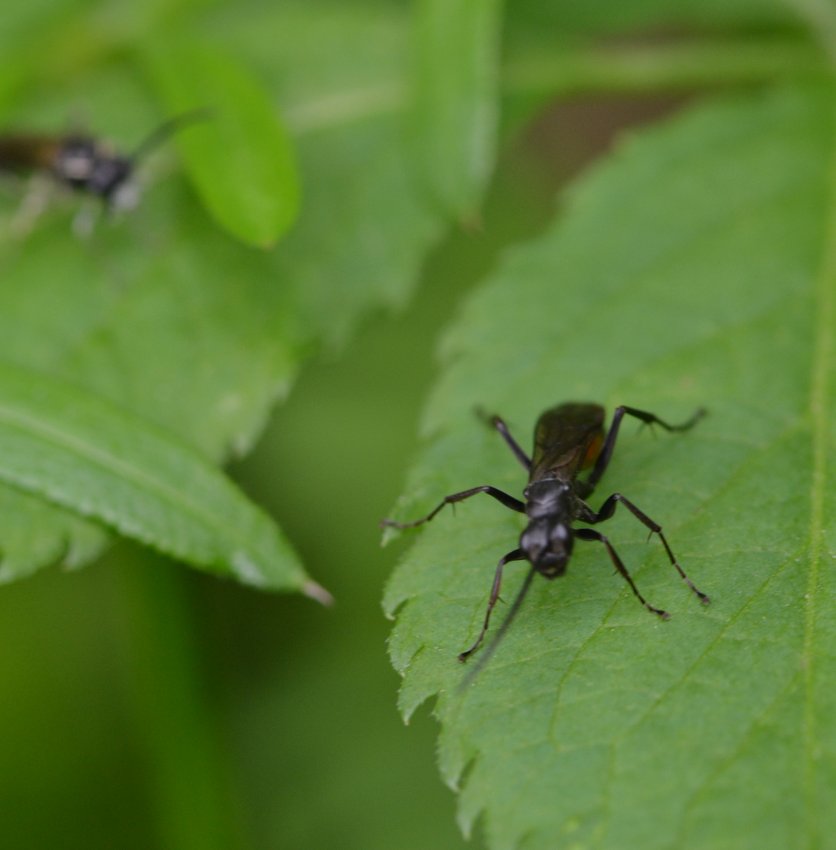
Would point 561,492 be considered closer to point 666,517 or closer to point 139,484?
point 666,517

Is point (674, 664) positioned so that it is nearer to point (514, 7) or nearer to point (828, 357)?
point (828, 357)

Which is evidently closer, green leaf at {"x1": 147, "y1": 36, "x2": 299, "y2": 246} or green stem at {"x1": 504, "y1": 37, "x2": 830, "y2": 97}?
green leaf at {"x1": 147, "y1": 36, "x2": 299, "y2": 246}

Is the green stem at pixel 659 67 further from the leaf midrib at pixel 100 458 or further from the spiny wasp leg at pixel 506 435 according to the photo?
the leaf midrib at pixel 100 458

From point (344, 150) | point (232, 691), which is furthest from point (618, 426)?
point (232, 691)

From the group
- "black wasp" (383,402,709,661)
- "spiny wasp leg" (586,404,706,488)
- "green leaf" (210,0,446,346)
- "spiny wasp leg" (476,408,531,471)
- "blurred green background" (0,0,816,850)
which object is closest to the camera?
"black wasp" (383,402,709,661)

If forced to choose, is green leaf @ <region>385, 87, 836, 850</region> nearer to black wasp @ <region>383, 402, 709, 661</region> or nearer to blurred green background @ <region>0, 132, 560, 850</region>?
black wasp @ <region>383, 402, 709, 661</region>

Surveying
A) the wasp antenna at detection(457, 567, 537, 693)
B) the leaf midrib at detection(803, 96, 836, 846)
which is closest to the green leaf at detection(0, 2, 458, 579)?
the wasp antenna at detection(457, 567, 537, 693)

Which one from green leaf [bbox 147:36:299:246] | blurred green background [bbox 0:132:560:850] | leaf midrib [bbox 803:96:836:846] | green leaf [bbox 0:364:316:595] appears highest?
green leaf [bbox 147:36:299:246]
